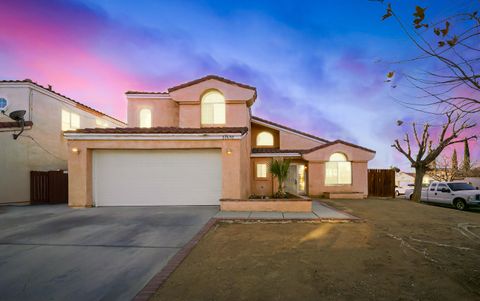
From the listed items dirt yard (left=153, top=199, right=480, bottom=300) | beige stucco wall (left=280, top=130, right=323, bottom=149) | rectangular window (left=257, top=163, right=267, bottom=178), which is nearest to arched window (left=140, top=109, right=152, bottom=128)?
rectangular window (left=257, top=163, right=267, bottom=178)

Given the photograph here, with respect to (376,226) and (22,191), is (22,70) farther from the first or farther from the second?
(376,226)

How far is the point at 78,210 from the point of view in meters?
10.5

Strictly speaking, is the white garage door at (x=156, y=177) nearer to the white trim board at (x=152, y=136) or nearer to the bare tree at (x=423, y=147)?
the white trim board at (x=152, y=136)

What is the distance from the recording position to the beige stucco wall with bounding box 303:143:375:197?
16.9m

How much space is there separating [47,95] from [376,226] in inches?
744

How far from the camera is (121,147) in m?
11.0

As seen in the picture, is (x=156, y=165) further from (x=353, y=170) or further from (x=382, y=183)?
(x=382, y=183)

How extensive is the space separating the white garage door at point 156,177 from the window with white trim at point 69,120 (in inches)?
279

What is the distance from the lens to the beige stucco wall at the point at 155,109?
16.8 meters

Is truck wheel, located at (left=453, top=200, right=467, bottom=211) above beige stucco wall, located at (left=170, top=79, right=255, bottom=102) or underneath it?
underneath

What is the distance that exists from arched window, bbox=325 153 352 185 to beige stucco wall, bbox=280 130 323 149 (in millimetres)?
2414

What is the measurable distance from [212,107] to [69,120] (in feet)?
33.6

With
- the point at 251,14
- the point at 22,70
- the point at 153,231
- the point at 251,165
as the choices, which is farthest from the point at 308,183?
the point at 22,70

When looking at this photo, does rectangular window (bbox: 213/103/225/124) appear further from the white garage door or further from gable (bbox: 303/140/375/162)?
gable (bbox: 303/140/375/162)
